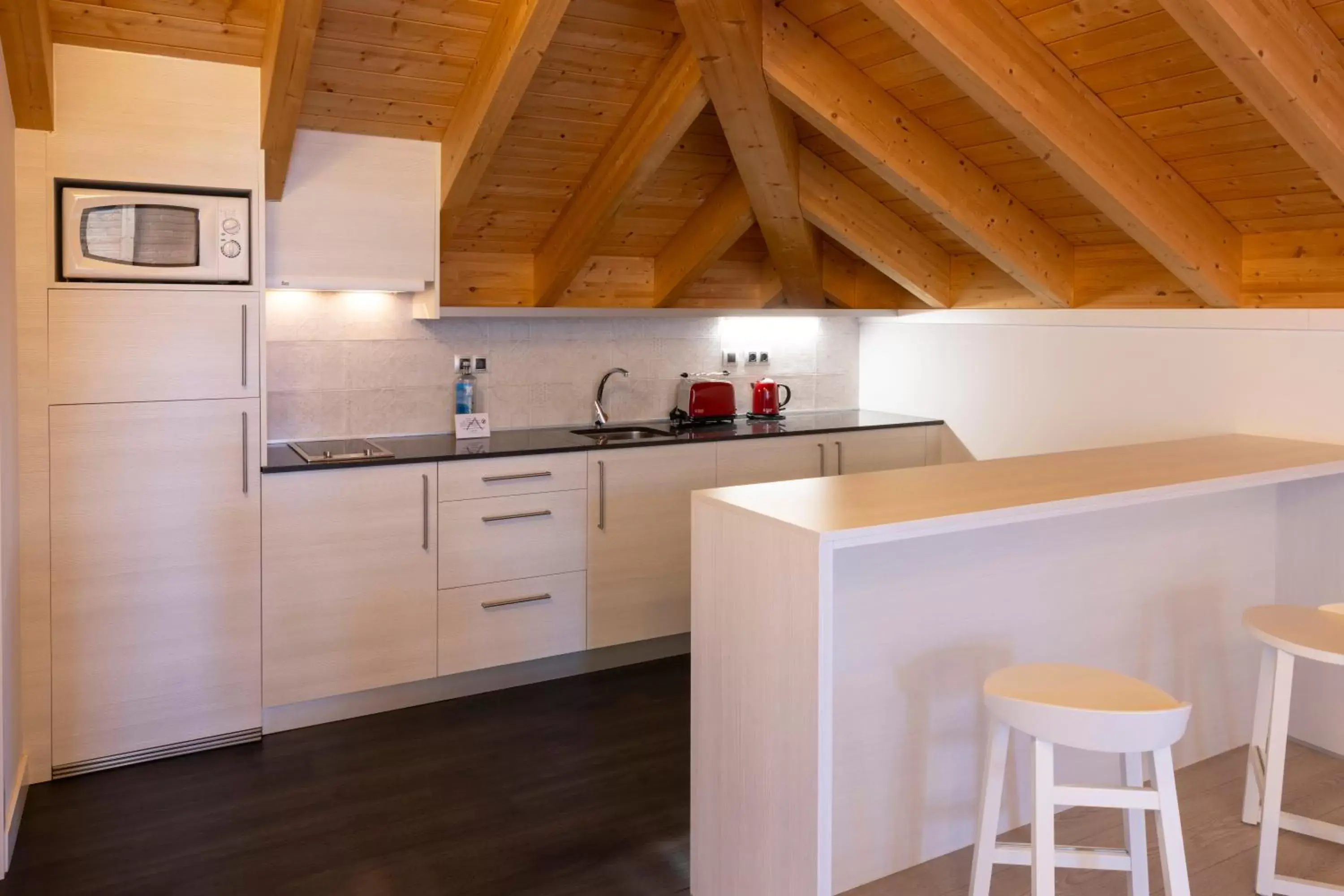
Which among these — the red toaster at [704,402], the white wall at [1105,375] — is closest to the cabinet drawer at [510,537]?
the red toaster at [704,402]

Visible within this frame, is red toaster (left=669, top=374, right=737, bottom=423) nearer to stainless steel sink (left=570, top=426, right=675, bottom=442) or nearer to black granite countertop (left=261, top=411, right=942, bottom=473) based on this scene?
black granite countertop (left=261, top=411, right=942, bottom=473)

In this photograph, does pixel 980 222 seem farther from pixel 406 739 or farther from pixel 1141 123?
pixel 406 739

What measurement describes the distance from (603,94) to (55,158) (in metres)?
1.76

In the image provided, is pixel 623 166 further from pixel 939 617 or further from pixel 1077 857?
pixel 1077 857

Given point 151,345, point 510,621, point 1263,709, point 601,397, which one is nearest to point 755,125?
point 601,397

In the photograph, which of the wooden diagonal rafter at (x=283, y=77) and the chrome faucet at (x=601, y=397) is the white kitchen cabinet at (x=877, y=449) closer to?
the chrome faucet at (x=601, y=397)

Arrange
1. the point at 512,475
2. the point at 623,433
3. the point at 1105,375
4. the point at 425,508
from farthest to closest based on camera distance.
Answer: the point at 623,433, the point at 1105,375, the point at 512,475, the point at 425,508

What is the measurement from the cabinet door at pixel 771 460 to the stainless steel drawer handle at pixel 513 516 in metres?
0.80

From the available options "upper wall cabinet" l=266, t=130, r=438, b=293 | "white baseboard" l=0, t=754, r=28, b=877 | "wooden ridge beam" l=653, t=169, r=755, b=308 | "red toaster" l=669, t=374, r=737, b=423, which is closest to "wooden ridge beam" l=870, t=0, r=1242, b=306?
"wooden ridge beam" l=653, t=169, r=755, b=308

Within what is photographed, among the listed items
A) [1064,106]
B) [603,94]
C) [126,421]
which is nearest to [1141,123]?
[1064,106]

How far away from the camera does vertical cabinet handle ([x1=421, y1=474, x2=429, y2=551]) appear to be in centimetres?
374

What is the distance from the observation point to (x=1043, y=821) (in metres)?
2.04

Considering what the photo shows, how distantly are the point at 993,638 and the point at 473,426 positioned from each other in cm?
230

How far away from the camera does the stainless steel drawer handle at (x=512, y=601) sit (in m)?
3.90
